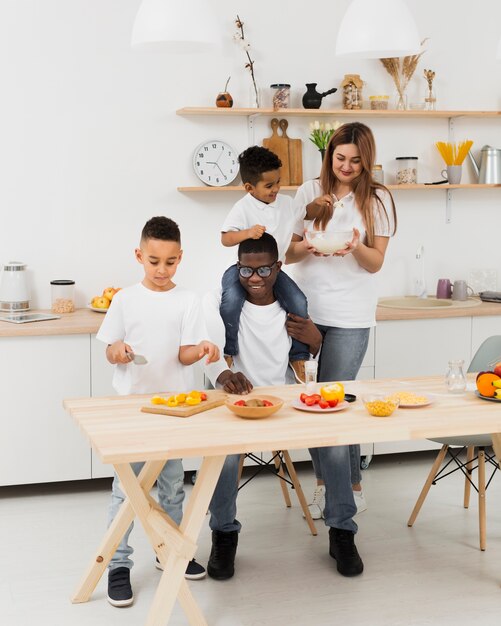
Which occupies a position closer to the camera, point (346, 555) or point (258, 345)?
point (346, 555)

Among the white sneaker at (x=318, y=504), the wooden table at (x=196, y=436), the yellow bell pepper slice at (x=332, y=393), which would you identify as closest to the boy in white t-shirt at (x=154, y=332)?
the wooden table at (x=196, y=436)

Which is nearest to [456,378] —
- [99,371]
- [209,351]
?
[209,351]

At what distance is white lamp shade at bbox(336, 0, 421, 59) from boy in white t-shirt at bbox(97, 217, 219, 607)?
0.81 metres

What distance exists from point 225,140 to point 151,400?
2.15 metres

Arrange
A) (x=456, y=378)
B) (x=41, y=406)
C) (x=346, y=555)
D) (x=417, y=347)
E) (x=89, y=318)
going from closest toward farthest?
(x=456, y=378)
(x=346, y=555)
(x=41, y=406)
(x=89, y=318)
(x=417, y=347)

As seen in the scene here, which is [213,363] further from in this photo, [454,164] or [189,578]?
[454,164]

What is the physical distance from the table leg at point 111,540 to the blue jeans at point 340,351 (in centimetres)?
92

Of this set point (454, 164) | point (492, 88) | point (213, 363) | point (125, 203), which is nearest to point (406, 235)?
point (454, 164)

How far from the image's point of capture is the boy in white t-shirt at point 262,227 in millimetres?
3230

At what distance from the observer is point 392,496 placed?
4.00 meters

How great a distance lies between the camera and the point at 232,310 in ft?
10.5

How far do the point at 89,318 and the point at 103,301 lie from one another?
166 millimetres

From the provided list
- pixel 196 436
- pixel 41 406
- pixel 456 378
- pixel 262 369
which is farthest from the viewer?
pixel 41 406

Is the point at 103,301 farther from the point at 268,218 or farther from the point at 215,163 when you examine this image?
the point at 268,218
